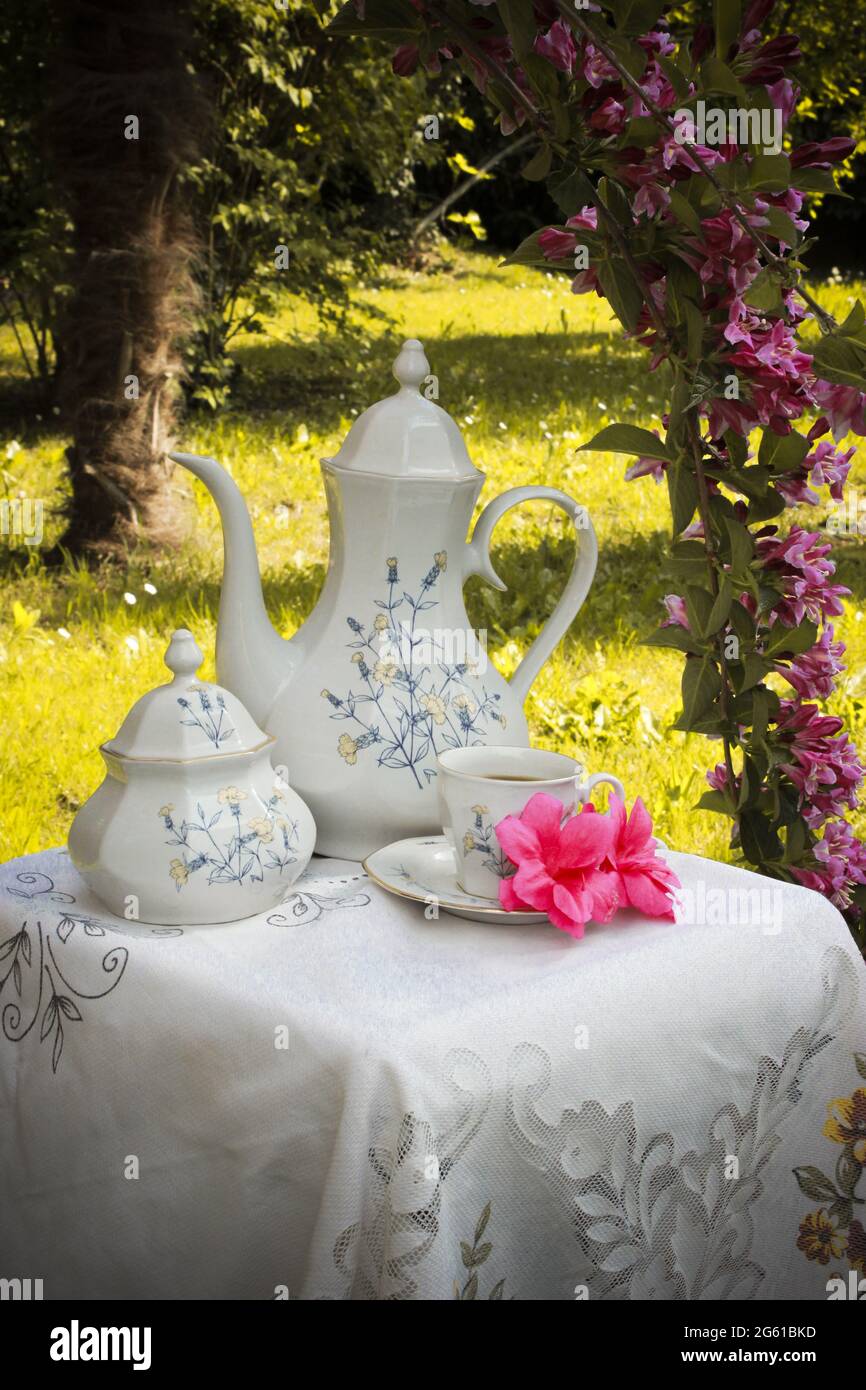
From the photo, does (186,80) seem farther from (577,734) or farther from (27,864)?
(27,864)

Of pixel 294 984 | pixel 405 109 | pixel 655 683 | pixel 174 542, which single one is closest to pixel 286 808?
pixel 294 984

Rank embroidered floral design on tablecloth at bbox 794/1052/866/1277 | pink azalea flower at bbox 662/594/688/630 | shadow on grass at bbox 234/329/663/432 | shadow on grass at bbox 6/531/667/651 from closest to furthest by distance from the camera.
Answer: embroidered floral design on tablecloth at bbox 794/1052/866/1277 < pink azalea flower at bbox 662/594/688/630 < shadow on grass at bbox 6/531/667/651 < shadow on grass at bbox 234/329/663/432

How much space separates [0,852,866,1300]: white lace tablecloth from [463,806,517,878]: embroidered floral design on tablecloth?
57 millimetres

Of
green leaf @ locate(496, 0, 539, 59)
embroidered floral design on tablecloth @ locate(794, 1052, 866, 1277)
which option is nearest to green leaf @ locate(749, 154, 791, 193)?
green leaf @ locate(496, 0, 539, 59)

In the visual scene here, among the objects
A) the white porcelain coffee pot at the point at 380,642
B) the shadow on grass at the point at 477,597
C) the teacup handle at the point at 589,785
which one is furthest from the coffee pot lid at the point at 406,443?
the shadow on grass at the point at 477,597

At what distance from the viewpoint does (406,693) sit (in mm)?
1430

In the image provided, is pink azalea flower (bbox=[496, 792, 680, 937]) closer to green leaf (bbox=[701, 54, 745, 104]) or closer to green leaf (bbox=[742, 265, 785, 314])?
green leaf (bbox=[742, 265, 785, 314])

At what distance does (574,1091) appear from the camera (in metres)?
1.11

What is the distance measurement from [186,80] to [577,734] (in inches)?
94.6

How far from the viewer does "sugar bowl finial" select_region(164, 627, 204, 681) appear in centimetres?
130

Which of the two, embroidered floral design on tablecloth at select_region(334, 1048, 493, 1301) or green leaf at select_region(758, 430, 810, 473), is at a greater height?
green leaf at select_region(758, 430, 810, 473)

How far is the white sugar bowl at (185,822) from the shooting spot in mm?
1226

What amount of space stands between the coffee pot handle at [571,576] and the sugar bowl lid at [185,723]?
0.35 meters

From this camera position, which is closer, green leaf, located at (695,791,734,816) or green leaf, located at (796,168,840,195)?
green leaf, located at (796,168,840,195)
